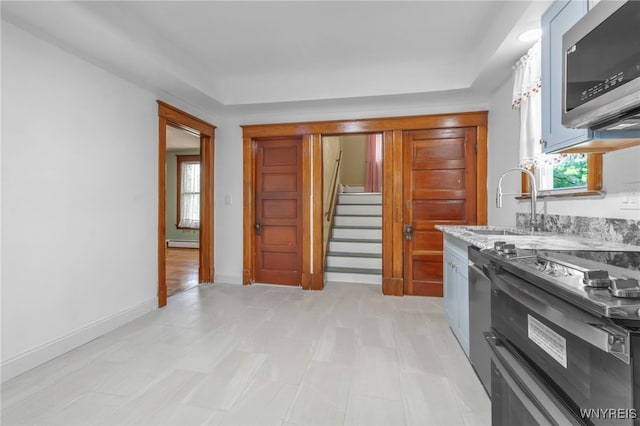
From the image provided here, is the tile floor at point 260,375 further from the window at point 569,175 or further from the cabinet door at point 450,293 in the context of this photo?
the window at point 569,175

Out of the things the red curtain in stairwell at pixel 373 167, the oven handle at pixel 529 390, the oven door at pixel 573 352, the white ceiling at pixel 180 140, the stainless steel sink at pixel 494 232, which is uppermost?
the white ceiling at pixel 180 140

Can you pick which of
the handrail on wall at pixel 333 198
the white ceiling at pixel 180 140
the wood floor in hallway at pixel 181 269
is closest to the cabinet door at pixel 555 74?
the handrail on wall at pixel 333 198

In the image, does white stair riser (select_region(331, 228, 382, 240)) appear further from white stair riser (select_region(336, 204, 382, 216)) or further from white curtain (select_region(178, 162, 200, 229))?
white curtain (select_region(178, 162, 200, 229))

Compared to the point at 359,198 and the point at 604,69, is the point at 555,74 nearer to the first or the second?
the point at 604,69

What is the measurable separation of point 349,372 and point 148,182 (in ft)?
9.00

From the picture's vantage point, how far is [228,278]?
430cm

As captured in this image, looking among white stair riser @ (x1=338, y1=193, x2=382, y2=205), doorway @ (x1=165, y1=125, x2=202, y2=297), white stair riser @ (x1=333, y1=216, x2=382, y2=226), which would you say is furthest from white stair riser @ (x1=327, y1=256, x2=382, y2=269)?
doorway @ (x1=165, y1=125, x2=202, y2=297)

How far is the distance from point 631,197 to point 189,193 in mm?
8103

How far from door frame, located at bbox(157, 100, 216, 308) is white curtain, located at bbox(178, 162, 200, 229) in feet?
12.6

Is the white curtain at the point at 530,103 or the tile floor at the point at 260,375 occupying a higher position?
the white curtain at the point at 530,103

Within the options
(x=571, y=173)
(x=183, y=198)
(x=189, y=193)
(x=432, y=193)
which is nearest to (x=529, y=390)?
(x=571, y=173)

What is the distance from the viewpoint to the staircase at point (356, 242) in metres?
4.41

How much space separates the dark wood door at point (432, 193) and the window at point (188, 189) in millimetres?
Result: 5939

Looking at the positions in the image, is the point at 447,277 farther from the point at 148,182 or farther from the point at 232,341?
the point at 148,182
